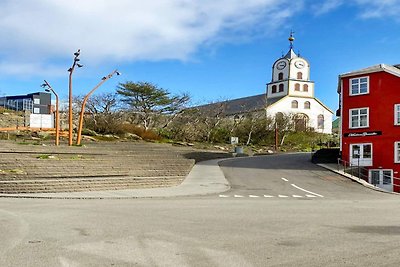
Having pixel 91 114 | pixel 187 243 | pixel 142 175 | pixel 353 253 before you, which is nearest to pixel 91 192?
pixel 142 175

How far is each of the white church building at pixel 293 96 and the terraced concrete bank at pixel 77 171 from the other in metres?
59.2

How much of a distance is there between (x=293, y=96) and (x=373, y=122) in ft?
Result: 183

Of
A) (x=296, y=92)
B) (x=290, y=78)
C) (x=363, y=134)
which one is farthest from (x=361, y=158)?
(x=290, y=78)

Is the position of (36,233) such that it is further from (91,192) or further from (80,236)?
(91,192)

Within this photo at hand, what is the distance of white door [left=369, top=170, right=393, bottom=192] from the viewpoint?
35406 mm

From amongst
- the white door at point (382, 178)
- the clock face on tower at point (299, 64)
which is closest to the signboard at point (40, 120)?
the white door at point (382, 178)

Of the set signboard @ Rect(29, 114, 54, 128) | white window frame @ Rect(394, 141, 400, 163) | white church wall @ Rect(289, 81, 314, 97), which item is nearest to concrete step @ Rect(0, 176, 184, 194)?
white window frame @ Rect(394, 141, 400, 163)

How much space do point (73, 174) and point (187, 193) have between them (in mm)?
6178

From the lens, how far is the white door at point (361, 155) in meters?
36.8

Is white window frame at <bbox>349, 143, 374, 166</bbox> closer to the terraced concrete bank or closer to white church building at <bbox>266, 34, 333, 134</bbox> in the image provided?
the terraced concrete bank

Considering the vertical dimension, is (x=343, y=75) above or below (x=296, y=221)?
above

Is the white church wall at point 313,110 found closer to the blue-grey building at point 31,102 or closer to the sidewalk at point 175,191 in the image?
the blue-grey building at point 31,102

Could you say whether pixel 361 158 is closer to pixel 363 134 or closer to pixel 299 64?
pixel 363 134

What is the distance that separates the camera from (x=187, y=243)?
28.0 ft
